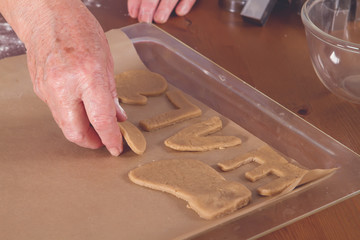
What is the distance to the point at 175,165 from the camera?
102 cm

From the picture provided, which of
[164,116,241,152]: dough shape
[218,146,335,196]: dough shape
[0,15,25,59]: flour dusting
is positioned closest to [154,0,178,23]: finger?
[0,15,25,59]: flour dusting

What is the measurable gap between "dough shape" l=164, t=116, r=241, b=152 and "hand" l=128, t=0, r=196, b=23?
1.81ft

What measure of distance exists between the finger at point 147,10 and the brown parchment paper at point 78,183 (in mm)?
398

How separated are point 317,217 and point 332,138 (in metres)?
0.20

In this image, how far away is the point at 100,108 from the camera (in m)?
0.96

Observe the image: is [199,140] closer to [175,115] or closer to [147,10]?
[175,115]

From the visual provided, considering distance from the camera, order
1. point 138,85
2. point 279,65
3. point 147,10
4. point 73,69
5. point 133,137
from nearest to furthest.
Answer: point 73,69, point 133,137, point 138,85, point 279,65, point 147,10

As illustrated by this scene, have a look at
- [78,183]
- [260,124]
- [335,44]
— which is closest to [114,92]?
[78,183]

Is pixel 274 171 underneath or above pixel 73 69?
underneath

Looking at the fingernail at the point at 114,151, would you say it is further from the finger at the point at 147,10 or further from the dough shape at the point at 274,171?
the finger at the point at 147,10

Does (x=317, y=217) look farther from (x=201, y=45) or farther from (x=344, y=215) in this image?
(x=201, y=45)

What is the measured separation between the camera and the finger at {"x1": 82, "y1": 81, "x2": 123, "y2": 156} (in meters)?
0.96

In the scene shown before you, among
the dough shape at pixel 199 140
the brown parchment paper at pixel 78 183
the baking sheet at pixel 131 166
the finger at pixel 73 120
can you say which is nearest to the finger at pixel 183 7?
the baking sheet at pixel 131 166

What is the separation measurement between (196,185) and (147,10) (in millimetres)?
749
